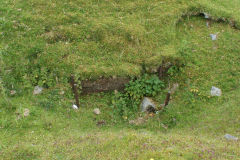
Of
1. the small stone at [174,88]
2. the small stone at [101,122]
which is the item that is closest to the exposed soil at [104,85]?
the small stone at [101,122]

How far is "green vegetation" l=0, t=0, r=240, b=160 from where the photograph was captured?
5.74 metres

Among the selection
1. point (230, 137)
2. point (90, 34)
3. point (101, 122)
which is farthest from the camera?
point (90, 34)

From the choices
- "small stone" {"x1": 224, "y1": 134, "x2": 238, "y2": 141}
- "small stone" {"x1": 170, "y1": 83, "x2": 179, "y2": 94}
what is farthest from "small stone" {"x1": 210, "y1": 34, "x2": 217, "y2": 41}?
"small stone" {"x1": 224, "y1": 134, "x2": 238, "y2": 141}

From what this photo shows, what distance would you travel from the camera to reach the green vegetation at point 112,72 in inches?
226

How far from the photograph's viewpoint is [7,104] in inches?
277

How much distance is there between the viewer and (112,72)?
8047 millimetres

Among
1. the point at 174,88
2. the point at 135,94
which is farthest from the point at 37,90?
the point at 174,88

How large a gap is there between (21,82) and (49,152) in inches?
129

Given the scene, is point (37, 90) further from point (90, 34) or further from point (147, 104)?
point (147, 104)

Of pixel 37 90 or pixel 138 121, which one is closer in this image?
pixel 138 121

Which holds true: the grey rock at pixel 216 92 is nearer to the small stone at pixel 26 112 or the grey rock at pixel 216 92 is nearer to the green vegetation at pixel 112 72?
the green vegetation at pixel 112 72

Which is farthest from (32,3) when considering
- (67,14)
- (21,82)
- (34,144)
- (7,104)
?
(34,144)

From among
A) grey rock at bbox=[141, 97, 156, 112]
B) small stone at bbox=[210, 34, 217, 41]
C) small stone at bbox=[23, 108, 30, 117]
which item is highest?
small stone at bbox=[210, 34, 217, 41]

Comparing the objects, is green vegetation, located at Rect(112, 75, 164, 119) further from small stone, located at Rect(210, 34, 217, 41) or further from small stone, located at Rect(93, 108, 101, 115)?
small stone, located at Rect(210, 34, 217, 41)
